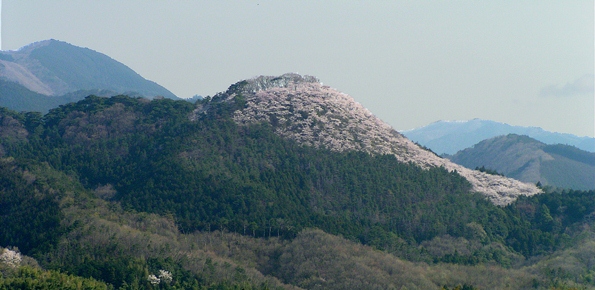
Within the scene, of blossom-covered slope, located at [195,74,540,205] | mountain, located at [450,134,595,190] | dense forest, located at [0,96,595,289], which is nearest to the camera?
dense forest, located at [0,96,595,289]

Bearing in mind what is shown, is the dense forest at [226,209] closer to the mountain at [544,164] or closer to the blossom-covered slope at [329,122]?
the blossom-covered slope at [329,122]

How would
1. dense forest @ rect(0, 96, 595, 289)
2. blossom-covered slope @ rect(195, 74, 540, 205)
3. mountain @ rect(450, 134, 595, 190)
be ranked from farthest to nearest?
mountain @ rect(450, 134, 595, 190), blossom-covered slope @ rect(195, 74, 540, 205), dense forest @ rect(0, 96, 595, 289)

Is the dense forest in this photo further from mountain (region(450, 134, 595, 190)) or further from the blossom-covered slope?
mountain (region(450, 134, 595, 190))

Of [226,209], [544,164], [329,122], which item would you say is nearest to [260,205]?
[226,209]

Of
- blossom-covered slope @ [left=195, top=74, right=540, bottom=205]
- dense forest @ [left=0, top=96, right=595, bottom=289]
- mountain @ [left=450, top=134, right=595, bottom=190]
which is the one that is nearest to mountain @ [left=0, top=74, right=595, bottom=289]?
dense forest @ [left=0, top=96, right=595, bottom=289]

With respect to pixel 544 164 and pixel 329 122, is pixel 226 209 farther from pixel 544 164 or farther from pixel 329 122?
pixel 544 164

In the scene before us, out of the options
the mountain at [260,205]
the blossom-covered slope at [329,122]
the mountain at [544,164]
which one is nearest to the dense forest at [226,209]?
the mountain at [260,205]
